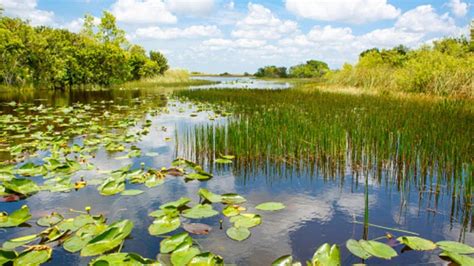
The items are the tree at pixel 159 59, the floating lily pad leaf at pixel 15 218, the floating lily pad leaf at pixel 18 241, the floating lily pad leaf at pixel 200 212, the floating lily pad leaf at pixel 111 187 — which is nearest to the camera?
the floating lily pad leaf at pixel 18 241

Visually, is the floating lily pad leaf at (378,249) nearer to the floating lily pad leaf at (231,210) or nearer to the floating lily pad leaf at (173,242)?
the floating lily pad leaf at (231,210)

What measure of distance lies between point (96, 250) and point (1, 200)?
194 cm

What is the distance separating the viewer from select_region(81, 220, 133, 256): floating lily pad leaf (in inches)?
98.5

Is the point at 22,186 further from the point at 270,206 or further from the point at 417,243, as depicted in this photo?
the point at 417,243

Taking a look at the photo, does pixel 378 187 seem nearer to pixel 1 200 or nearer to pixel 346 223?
pixel 346 223

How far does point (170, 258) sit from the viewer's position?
2498mm

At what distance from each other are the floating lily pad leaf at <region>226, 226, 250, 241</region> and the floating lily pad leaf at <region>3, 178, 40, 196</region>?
8.18 feet

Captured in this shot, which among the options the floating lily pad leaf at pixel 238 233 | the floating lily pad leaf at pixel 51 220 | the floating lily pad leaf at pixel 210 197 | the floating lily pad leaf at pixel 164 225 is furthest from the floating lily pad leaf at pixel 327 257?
the floating lily pad leaf at pixel 51 220

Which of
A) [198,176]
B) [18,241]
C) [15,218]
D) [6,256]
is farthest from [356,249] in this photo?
[15,218]

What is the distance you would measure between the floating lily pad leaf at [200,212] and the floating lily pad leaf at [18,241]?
1.28 metres

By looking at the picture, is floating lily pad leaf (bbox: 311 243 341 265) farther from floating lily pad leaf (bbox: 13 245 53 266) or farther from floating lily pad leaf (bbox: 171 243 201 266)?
floating lily pad leaf (bbox: 13 245 53 266)

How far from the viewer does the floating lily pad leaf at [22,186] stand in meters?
3.77

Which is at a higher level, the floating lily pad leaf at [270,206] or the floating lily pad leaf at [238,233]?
the floating lily pad leaf at [270,206]

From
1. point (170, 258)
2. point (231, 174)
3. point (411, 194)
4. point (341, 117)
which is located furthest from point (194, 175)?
point (341, 117)
